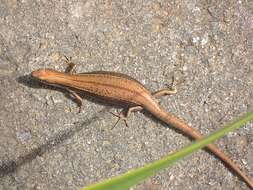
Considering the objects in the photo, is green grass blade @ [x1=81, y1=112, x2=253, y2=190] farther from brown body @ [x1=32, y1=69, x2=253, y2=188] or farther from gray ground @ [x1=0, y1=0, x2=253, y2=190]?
gray ground @ [x1=0, y1=0, x2=253, y2=190]

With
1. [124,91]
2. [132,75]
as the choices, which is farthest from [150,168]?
[132,75]

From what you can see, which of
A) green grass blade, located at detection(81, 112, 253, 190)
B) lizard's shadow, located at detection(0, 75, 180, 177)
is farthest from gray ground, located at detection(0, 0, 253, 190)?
green grass blade, located at detection(81, 112, 253, 190)

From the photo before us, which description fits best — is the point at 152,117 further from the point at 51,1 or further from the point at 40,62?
the point at 51,1

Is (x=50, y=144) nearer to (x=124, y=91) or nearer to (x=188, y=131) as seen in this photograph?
(x=124, y=91)

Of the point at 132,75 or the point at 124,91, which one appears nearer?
the point at 124,91

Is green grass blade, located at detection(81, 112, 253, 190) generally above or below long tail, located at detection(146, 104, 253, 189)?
below

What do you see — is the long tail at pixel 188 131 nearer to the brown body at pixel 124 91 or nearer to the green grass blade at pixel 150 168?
the brown body at pixel 124 91
